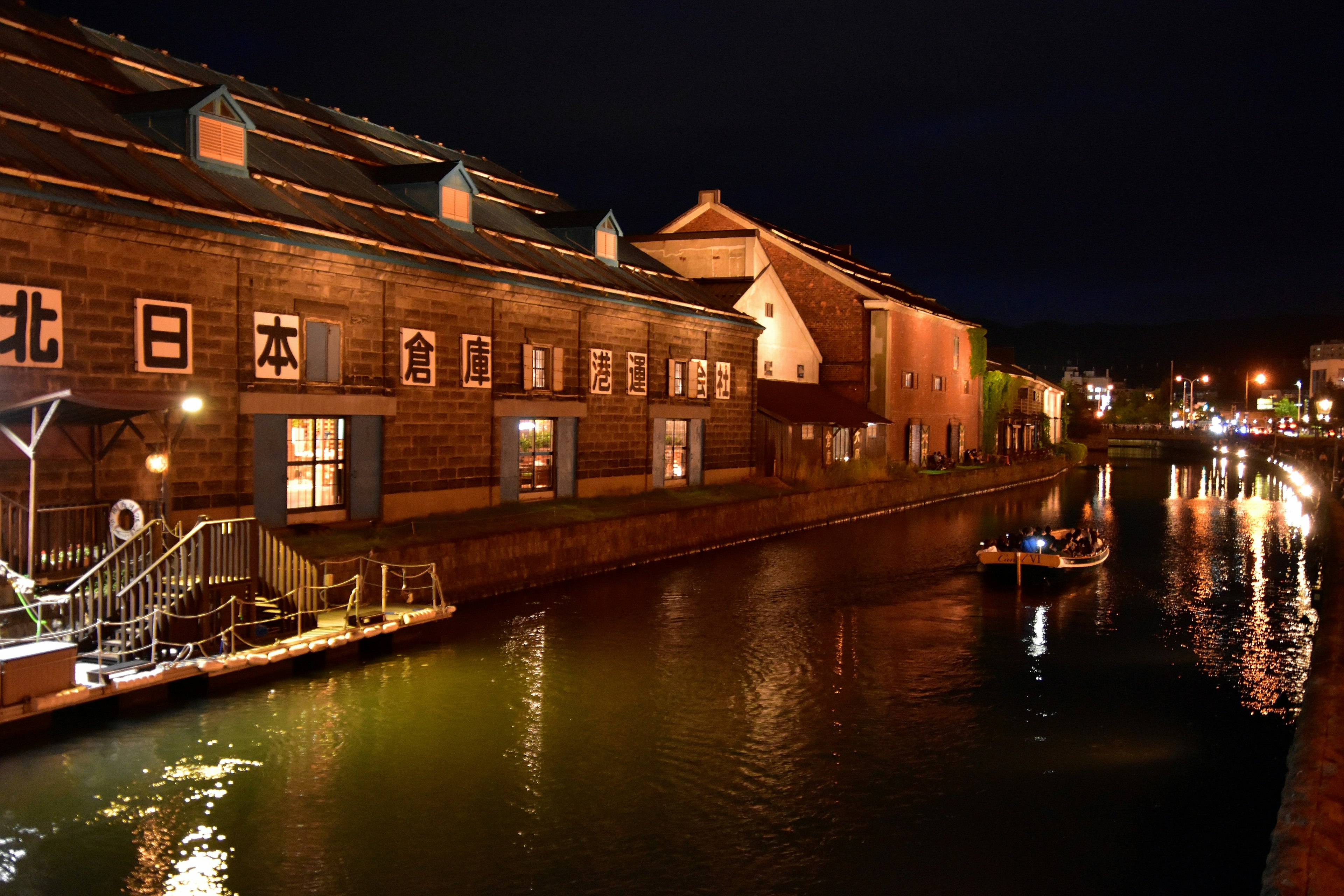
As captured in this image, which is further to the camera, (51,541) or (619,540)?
(619,540)

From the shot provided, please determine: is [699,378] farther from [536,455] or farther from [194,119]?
[194,119]

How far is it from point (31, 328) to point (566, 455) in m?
16.2

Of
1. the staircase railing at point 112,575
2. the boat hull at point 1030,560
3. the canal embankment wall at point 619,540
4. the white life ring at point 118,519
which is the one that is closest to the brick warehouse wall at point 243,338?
the white life ring at point 118,519

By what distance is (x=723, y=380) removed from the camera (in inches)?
1593

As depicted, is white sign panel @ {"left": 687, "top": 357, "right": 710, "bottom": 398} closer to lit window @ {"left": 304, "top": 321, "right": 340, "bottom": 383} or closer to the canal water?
the canal water

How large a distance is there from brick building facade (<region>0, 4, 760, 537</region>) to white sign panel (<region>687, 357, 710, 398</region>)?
1958 mm

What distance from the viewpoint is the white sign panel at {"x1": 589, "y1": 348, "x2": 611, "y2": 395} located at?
32.3m

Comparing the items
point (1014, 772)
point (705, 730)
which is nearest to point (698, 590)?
point (705, 730)

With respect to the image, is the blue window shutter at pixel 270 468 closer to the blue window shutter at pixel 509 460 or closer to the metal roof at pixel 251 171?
the metal roof at pixel 251 171

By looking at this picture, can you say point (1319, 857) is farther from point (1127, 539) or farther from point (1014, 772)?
point (1127, 539)

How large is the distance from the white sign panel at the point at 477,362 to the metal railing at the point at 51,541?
10.8 m

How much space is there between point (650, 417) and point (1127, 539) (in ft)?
54.3

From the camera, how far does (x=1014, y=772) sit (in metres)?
13.2

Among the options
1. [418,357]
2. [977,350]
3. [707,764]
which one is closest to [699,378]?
[418,357]
